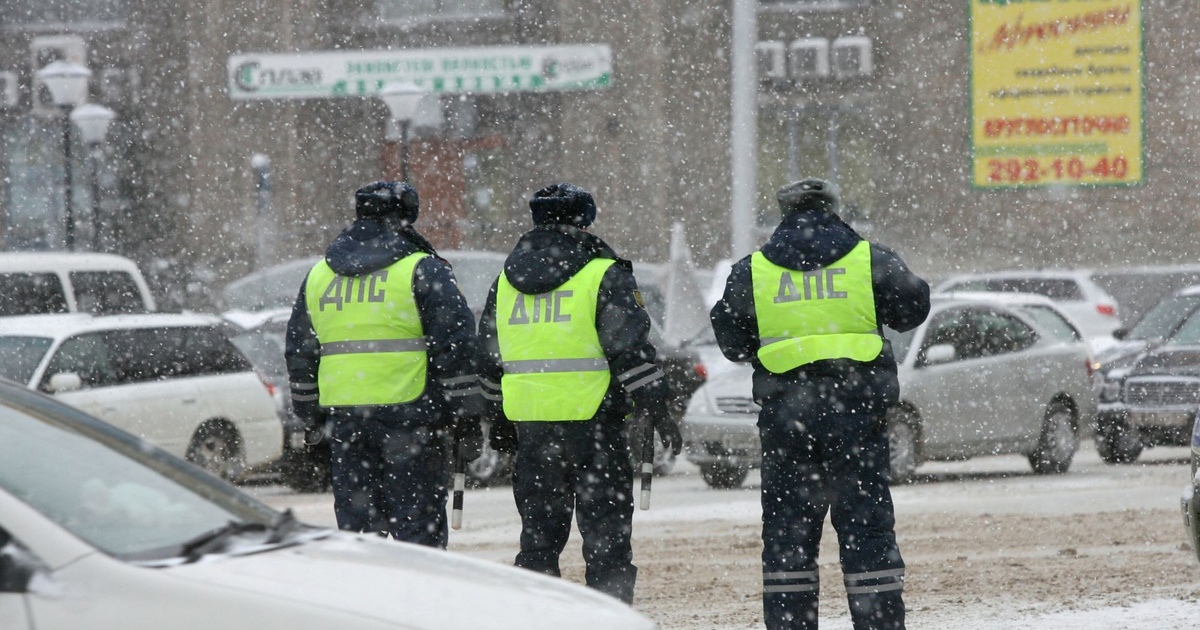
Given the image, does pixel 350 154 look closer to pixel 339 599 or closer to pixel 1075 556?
pixel 1075 556

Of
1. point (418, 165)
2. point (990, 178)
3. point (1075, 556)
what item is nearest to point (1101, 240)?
point (990, 178)

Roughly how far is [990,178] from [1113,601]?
24.0 meters

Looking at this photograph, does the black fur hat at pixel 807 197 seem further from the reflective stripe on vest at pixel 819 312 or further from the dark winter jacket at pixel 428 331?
the dark winter jacket at pixel 428 331

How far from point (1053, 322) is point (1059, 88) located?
587 inches

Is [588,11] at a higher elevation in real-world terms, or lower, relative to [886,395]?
higher

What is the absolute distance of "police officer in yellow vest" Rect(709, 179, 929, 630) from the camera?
20.7ft

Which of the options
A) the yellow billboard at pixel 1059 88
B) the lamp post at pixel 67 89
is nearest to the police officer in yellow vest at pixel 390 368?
the lamp post at pixel 67 89

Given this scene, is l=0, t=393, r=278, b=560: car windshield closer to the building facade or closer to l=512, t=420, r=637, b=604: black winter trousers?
l=512, t=420, r=637, b=604: black winter trousers

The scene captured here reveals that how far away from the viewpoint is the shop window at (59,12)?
111ft

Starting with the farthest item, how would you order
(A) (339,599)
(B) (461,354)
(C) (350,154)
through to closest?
(C) (350,154) → (B) (461,354) → (A) (339,599)

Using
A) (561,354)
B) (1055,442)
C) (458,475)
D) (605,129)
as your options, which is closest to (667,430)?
→ (561,354)

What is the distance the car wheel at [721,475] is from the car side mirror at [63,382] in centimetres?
464

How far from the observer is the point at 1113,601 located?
835 centimetres

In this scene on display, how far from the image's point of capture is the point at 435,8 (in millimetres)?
34406
